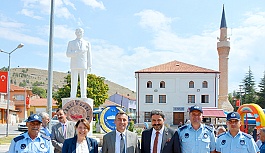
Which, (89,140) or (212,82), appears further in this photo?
(212,82)

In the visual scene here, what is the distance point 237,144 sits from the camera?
5.06m

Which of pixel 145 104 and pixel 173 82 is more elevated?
pixel 173 82

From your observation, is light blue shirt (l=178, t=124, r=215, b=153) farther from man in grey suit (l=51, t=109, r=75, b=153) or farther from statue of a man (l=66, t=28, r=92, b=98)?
statue of a man (l=66, t=28, r=92, b=98)

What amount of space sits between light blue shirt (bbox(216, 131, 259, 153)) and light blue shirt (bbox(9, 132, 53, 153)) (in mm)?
2455

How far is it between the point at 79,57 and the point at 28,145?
9029 mm

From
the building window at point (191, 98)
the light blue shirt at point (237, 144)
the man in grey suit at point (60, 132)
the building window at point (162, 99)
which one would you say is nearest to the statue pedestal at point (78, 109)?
the man in grey suit at point (60, 132)

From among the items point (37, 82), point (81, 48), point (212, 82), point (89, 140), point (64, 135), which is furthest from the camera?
point (37, 82)

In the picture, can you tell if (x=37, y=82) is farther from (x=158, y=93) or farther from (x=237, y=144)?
(x=237, y=144)

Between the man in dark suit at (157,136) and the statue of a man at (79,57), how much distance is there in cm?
857

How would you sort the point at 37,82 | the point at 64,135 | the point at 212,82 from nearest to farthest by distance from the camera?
the point at 64,135 < the point at 212,82 < the point at 37,82

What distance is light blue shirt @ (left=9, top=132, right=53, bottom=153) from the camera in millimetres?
4473

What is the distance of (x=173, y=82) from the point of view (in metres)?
48.5

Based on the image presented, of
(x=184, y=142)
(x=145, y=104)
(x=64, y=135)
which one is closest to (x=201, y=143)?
(x=184, y=142)

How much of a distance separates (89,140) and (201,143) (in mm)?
Result: 1589
